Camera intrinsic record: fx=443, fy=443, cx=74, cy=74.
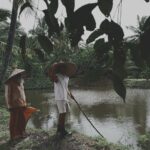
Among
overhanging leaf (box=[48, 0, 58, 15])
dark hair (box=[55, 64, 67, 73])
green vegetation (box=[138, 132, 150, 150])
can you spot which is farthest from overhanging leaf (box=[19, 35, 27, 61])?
green vegetation (box=[138, 132, 150, 150])

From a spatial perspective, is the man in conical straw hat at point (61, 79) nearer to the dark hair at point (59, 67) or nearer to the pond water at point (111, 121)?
the dark hair at point (59, 67)

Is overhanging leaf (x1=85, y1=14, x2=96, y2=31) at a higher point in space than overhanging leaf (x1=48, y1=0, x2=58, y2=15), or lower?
lower

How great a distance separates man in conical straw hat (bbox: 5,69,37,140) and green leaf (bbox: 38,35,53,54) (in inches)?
184

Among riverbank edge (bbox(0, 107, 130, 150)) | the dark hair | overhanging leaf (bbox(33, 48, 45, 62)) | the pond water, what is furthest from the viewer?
the pond water

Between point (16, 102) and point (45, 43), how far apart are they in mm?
4828

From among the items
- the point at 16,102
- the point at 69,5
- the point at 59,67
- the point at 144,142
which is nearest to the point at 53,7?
the point at 69,5

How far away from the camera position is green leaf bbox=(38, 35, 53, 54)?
1.15 meters

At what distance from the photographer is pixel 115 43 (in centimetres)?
92

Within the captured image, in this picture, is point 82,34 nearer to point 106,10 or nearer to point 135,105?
point 106,10

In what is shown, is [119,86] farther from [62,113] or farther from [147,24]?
[62,113]

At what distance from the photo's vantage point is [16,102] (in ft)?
19.4

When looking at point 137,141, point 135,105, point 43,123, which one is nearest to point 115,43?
point 137,141

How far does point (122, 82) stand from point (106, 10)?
0.15 m

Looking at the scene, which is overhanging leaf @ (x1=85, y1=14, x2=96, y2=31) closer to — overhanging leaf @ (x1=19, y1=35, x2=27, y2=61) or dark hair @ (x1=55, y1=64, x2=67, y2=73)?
overhanging leaf @ (x1=19, y1=35, x2=27, y2=61)
